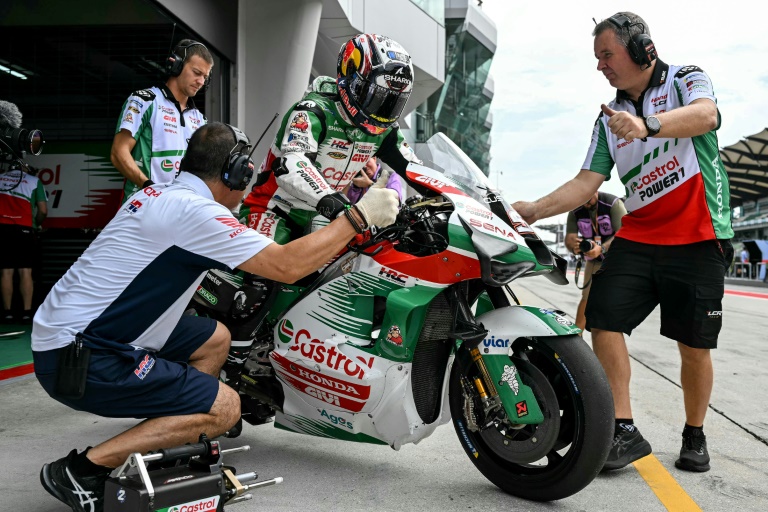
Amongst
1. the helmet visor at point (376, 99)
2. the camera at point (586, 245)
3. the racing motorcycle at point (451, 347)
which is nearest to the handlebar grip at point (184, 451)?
the racing motorcycle at point (451, 347)

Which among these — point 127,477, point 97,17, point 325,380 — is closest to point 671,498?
point 325,380

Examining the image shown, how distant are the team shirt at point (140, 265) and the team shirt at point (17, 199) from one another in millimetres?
6263

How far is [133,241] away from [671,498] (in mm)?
2469

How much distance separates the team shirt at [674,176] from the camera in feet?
11.4

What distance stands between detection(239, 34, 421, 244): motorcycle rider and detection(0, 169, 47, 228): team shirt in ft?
18.1

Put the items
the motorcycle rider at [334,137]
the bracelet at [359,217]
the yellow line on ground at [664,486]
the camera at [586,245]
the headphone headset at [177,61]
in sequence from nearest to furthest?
the bracelet at [359,217] < the yellow line on ground at [664,486] < the motorcycle rider at [334,137] < the headphone headset at [177,61] < the camera at [586,245]

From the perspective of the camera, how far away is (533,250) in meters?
2.85

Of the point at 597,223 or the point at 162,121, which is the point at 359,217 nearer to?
the point at 162,121

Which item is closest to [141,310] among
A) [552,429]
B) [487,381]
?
[487,381]

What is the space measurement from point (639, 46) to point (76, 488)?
3135 millimetres

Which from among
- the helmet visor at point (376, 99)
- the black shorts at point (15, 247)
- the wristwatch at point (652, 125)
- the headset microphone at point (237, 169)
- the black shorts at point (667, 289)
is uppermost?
the helmet visor at point (376, 99)

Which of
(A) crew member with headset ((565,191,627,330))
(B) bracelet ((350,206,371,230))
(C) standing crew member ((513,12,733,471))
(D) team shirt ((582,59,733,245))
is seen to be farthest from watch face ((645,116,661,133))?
(A) crew member with headset ((565,191,627,330))

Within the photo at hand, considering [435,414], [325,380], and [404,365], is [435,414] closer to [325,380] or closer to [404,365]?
[404,365]

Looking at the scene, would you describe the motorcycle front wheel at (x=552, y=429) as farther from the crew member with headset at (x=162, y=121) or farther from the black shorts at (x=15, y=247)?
the black shorts at (x=15, y=247)
